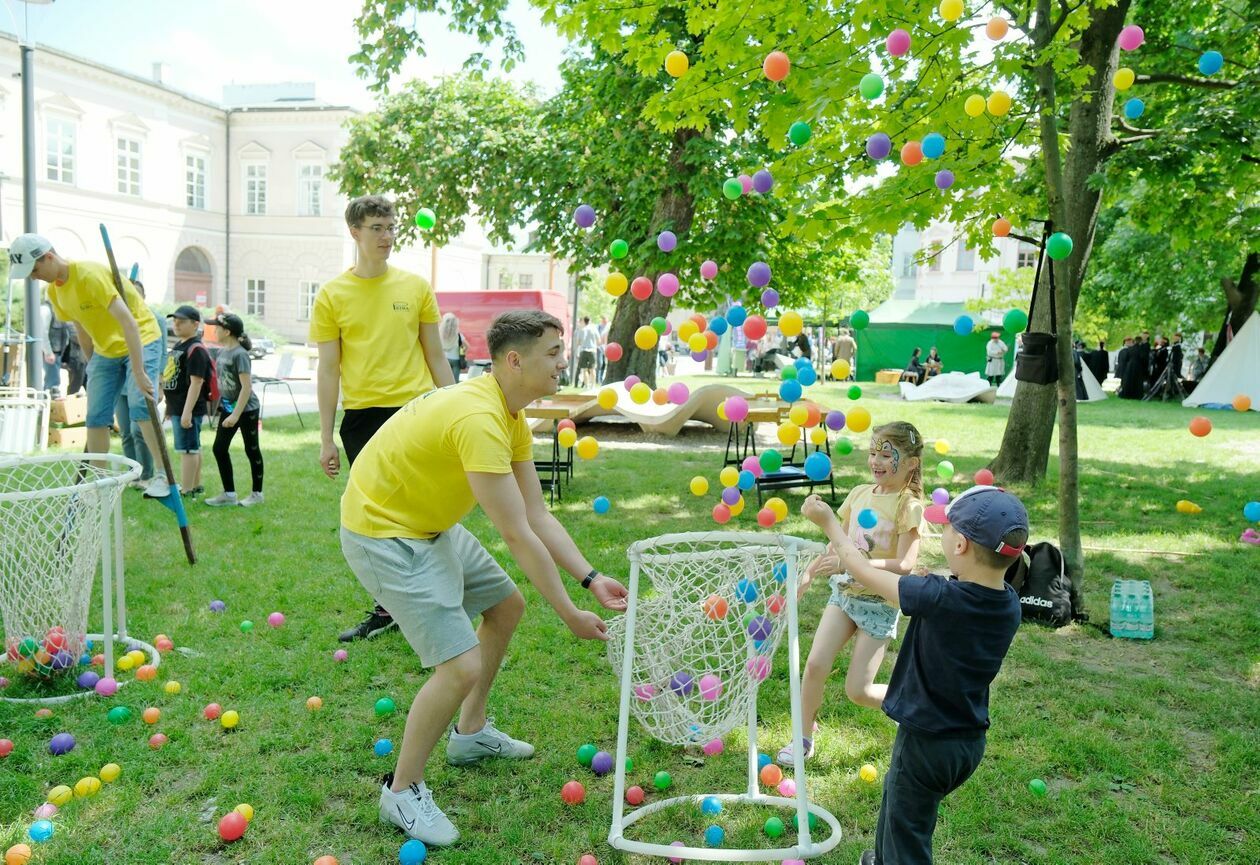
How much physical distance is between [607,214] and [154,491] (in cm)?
855

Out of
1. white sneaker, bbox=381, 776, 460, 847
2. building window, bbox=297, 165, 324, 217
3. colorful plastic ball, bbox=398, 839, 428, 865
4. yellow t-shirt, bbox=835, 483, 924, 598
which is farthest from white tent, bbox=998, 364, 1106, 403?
building window, bbox=297, 165, 324, 217

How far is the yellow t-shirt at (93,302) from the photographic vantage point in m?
5.62

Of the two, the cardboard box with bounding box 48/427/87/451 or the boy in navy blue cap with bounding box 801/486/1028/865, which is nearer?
the boy in navy blue cap with bounding box 801/486/1028/865

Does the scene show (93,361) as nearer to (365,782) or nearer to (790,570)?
(365,782)

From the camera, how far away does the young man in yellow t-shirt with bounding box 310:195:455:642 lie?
4391 millimetres

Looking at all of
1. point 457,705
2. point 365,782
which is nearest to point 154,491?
point 365,782

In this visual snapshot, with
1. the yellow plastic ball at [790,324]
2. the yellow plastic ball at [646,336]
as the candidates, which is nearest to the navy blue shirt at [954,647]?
the yellow plastic ball at [790,324]

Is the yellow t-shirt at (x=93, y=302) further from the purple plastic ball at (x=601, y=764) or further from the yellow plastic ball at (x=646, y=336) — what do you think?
the purple plastic ball at (x=601, y=764)

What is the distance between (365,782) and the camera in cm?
323

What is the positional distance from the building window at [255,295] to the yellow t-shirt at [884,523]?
1555 inches

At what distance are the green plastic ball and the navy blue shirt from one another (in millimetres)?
1398

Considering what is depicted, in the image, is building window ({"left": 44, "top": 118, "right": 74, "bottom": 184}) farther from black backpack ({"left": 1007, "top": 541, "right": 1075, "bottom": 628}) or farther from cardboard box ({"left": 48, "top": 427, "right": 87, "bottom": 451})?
black backpack ({"left": 1007, "top": 541, "right": 1075, "bottom": 628})

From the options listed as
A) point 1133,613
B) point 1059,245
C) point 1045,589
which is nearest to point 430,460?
point 1059,245

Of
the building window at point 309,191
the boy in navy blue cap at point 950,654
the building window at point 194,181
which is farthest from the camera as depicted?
the building window at point 309,191
